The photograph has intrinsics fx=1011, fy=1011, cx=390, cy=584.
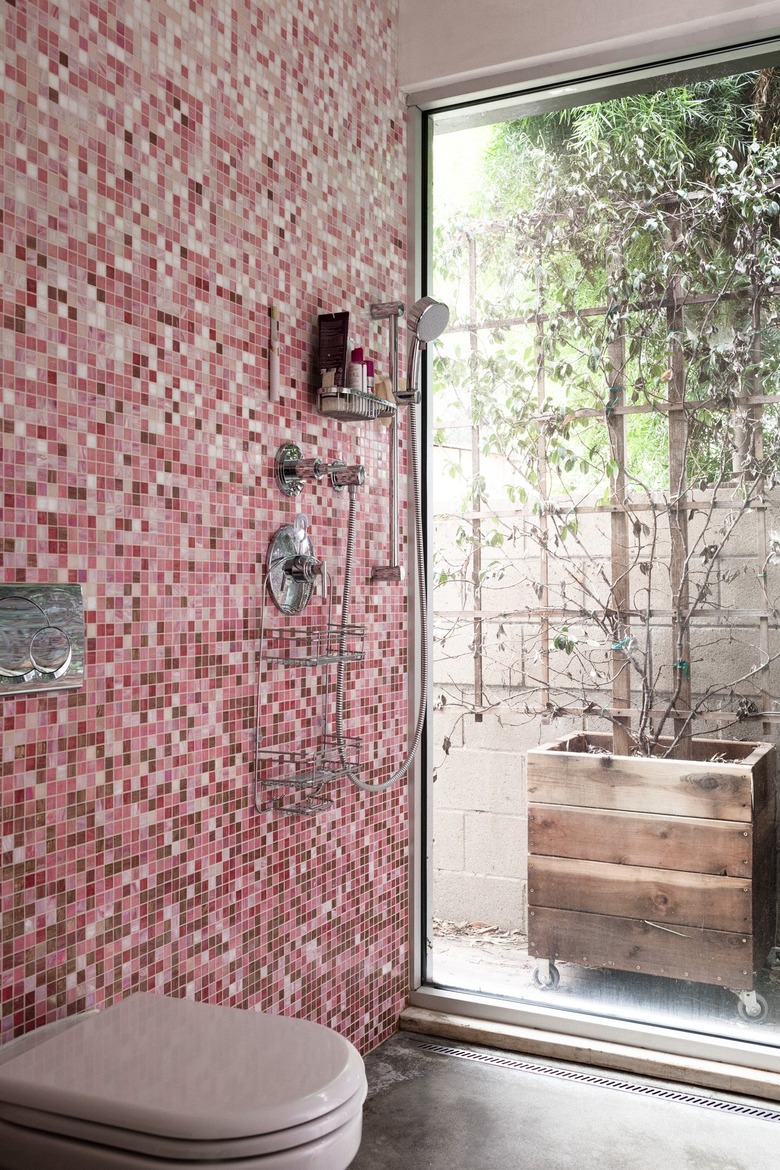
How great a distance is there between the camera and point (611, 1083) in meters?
2.25

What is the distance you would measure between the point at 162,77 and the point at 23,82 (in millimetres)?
352

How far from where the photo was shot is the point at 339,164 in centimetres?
233

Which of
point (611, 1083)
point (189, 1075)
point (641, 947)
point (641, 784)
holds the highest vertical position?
point (641, 784)

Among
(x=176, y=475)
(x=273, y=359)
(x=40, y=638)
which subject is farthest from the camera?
(x=273, y=359)

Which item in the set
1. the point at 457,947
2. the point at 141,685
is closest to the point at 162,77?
the point at 141,685

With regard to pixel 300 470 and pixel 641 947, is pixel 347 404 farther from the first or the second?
pixel 641 947

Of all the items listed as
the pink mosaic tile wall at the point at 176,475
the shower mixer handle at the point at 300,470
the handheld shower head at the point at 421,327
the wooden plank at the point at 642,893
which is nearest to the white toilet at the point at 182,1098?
the pink mosaic tile wall at the point at 176,475

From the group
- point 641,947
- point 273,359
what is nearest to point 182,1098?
point 273,359

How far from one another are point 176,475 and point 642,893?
1456 millimetres

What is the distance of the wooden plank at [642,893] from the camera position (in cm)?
227

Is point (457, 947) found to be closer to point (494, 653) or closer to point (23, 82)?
point (494, 653)

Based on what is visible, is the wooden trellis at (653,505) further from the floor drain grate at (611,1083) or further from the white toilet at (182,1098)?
the white toilet at (182,1098)

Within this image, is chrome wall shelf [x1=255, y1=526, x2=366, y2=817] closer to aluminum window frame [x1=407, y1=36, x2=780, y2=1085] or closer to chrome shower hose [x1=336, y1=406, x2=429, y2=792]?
chrome shower hose [x1=336, y1=406, x2=429, y2=792]

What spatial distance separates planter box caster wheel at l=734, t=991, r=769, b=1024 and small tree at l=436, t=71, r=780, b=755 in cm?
55
